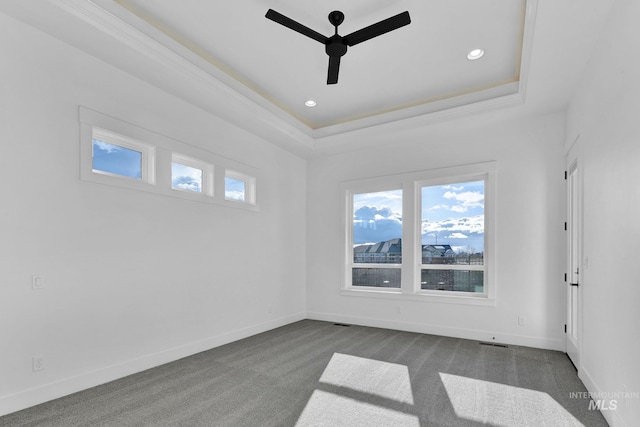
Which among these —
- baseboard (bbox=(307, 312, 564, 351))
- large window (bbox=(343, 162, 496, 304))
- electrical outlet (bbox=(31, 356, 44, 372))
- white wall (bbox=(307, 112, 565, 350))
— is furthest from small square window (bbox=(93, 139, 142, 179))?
baseboard (bbox=(307, 312, 564, 351))

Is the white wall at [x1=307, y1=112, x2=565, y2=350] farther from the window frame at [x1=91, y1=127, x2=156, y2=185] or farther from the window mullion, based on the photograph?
the window frame at [x1=91, y1=127, x2=156, y2=185]

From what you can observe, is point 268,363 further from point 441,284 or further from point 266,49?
point 266,49

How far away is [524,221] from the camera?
4422 millimetres

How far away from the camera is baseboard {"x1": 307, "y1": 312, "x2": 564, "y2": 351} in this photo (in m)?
4.20

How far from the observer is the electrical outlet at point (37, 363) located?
2664 mm

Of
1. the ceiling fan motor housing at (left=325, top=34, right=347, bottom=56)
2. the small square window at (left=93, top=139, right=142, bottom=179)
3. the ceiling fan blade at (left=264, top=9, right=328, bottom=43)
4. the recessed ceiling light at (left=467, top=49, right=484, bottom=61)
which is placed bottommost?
the small square window at (left=93, top=139, right=142, bottom=179)

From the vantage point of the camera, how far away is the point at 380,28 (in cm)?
274

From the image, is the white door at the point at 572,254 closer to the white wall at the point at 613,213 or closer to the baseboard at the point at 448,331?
the baseboard at the point at 448,331

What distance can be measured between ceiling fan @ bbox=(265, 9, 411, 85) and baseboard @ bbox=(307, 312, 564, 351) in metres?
3.76

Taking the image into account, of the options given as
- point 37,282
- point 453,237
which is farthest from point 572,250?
point 37,282

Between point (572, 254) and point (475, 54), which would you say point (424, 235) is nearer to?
point (572, 254)

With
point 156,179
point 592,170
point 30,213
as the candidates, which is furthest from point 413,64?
point 30,213

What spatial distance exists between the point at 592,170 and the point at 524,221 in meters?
1.61

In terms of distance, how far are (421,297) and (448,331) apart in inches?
22.7
